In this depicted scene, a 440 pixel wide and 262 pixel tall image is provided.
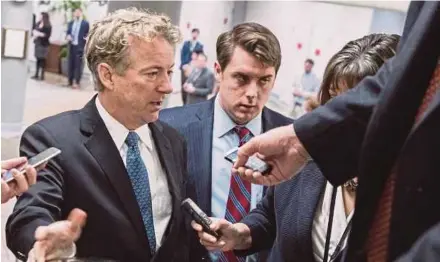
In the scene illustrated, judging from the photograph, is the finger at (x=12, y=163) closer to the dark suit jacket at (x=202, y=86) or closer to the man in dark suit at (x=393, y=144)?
the man in dark suit at (x=393, y=144)

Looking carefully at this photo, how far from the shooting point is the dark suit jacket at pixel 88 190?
1516 mm

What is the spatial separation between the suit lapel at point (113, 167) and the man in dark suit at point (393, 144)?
70 centimetres

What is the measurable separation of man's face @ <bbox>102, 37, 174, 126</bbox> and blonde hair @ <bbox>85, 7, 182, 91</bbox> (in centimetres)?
2

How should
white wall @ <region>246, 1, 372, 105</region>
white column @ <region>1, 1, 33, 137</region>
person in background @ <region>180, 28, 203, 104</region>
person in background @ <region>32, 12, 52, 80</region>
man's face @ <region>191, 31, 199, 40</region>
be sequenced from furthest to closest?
person in background @ <region>32, 12, 52, 80</region>
man's face @ <region>191, 31, 199, 40</region>
person in background @ <region>180, 28, 203, 104</region>
white wall @ <region>246, 1, 372, 105</region>
white column @ <region>1, 1, 33, 137</region>

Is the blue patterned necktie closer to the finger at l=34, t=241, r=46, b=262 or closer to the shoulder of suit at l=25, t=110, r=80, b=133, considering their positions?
the shoulder of suit at l=25, t=110, r=80, b=133

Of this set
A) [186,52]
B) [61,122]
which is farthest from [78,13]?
[61,122]

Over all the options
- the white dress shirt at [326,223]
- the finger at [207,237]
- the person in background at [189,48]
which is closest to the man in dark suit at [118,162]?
the finger at [207,237]

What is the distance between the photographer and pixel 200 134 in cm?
227

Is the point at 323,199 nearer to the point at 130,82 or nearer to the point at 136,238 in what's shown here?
the point at 136,238

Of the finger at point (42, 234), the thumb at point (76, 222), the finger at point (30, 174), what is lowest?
the finger at point (42, 234)

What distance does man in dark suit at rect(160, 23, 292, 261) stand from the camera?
7.19 ft

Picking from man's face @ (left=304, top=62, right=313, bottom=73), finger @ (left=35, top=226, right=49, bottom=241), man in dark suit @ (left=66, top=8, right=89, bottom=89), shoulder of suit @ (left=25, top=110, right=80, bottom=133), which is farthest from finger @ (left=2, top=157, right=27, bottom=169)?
man in dark suit @ (left=66, top=8, right=89, bottom=89)

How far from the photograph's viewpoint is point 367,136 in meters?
0.84

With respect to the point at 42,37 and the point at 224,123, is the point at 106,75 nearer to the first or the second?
the point at 224,123
